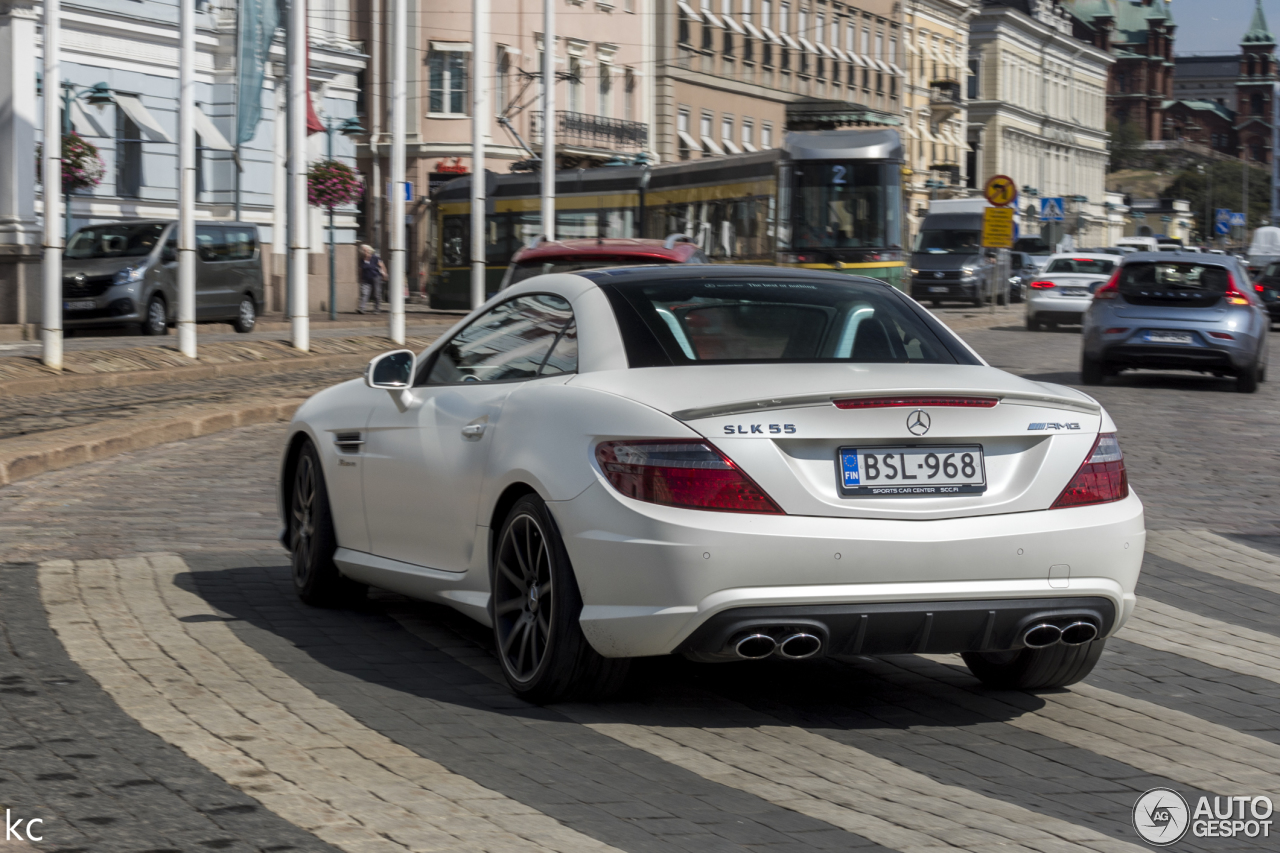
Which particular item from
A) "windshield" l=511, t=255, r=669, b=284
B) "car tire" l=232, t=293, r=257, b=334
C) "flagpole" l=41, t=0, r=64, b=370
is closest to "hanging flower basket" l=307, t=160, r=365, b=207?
"car tire" l=232, t=293, r=257, b=334

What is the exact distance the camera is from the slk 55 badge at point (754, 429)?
5.11 metres

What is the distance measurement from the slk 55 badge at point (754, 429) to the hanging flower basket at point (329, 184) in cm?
3528

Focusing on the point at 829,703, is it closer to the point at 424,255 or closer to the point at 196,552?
the point at 196,552

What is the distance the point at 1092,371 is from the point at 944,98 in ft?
267

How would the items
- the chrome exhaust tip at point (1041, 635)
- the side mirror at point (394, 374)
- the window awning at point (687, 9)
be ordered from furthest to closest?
the window awning at point (687, 9)
the side mirror at point (394, 374)
the chrome exhaust tip at point (1041, 635)

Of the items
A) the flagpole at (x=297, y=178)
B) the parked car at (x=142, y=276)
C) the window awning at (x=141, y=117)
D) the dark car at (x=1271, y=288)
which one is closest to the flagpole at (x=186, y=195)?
the flagpole at (x=297, y=178)

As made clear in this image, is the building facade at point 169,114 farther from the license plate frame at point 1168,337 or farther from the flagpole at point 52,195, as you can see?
the license plate frame at point 1168,337

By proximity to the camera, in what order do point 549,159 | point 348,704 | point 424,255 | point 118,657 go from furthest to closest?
1. point 424,255
2. point 549,159
3. point 118,657
4. point 348,704

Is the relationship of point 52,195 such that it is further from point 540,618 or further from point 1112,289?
point 540,618

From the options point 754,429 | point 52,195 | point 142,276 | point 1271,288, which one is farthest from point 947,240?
point 754,429

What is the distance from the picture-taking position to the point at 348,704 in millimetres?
5664

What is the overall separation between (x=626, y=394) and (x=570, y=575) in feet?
1.75

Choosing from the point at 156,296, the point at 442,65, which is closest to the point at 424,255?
the point at 442,65

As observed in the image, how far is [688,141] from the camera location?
6956 centimetres
